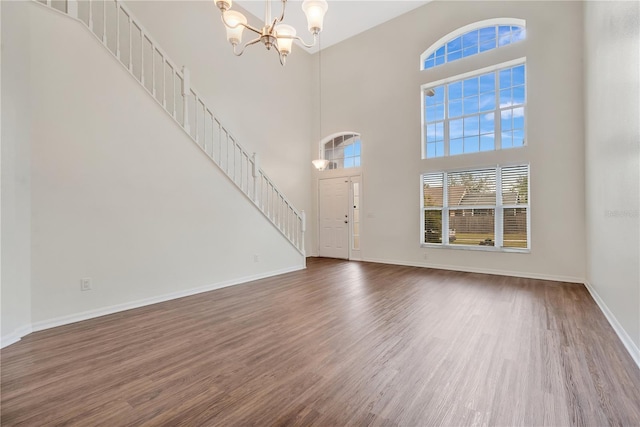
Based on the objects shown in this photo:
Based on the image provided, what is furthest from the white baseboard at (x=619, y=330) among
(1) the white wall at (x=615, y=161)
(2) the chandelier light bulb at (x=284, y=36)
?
(2) the chandelier light bulb at (x=284, y=36)

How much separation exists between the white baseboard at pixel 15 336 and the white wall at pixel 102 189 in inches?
3.5

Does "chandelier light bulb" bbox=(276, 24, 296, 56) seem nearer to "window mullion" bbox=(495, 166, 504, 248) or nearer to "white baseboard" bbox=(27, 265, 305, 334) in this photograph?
"white baseboard" bbox=(27, 265, 305, 334)

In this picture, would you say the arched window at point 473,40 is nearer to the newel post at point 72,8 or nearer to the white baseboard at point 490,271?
the white baseboard at point 490,271

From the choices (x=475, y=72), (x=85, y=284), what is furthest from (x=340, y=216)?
(x=85, y=284)

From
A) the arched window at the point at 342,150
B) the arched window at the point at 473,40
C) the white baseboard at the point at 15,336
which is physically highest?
the arched window at the point at 473,40

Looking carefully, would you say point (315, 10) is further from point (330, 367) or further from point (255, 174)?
point (330, 367)

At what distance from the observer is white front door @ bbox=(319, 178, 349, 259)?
742cm

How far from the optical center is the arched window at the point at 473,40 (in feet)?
17.6

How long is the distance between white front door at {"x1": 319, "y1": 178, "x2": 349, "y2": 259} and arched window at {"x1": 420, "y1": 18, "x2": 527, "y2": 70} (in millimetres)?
3400

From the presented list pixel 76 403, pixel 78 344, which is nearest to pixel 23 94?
pixel 78 344

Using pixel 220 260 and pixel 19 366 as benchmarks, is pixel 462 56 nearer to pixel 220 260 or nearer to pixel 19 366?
pixel 220 260

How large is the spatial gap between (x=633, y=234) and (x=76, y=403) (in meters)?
4.22

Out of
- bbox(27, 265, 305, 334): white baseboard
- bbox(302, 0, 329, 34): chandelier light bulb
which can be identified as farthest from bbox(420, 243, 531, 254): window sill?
bbox(302, 0, 329, 34): chandelier light bulb

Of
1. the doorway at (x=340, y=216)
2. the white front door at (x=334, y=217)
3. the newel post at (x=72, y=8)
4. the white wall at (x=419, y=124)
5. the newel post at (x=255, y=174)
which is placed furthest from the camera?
the white front door at (x=334, y=217)
